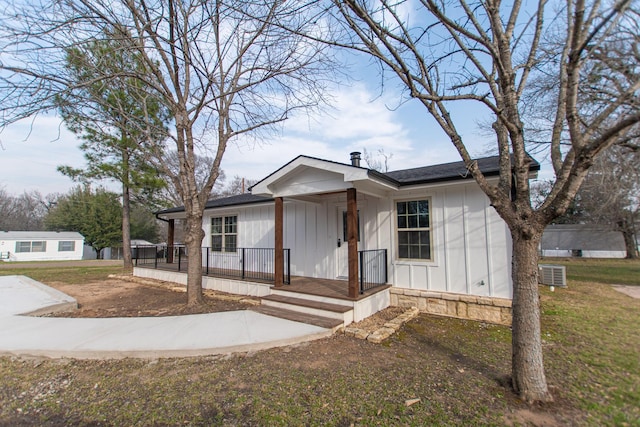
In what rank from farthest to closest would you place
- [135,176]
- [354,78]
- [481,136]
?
[135,176] < [481,136] < [354,78]

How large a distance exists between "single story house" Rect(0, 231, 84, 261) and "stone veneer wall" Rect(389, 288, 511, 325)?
3317 cm

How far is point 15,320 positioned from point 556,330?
9556 millimetres

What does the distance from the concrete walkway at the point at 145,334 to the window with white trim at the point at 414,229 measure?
8.94ft

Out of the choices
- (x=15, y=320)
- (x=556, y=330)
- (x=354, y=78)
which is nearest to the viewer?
(x=556, y=330)

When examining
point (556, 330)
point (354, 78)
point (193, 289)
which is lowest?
point (556, 330)

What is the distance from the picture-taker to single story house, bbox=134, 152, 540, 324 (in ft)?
17.6

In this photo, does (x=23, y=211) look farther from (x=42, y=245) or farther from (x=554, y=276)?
(x=554, y=276)

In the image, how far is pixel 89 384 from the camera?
123 inches

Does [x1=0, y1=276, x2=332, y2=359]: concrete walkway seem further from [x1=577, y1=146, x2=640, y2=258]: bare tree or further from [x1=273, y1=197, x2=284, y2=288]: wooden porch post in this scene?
[x1=577, y1=146, x2=640, y2=258]: bare tree

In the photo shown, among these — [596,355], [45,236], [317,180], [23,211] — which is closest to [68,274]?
[317,180]

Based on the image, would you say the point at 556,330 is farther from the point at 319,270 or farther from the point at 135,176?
the point at 135,176

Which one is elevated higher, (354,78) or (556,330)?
(354,78)

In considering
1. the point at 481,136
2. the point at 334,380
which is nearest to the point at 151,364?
the point at 334,380

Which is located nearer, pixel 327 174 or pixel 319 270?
pixel 327 174
